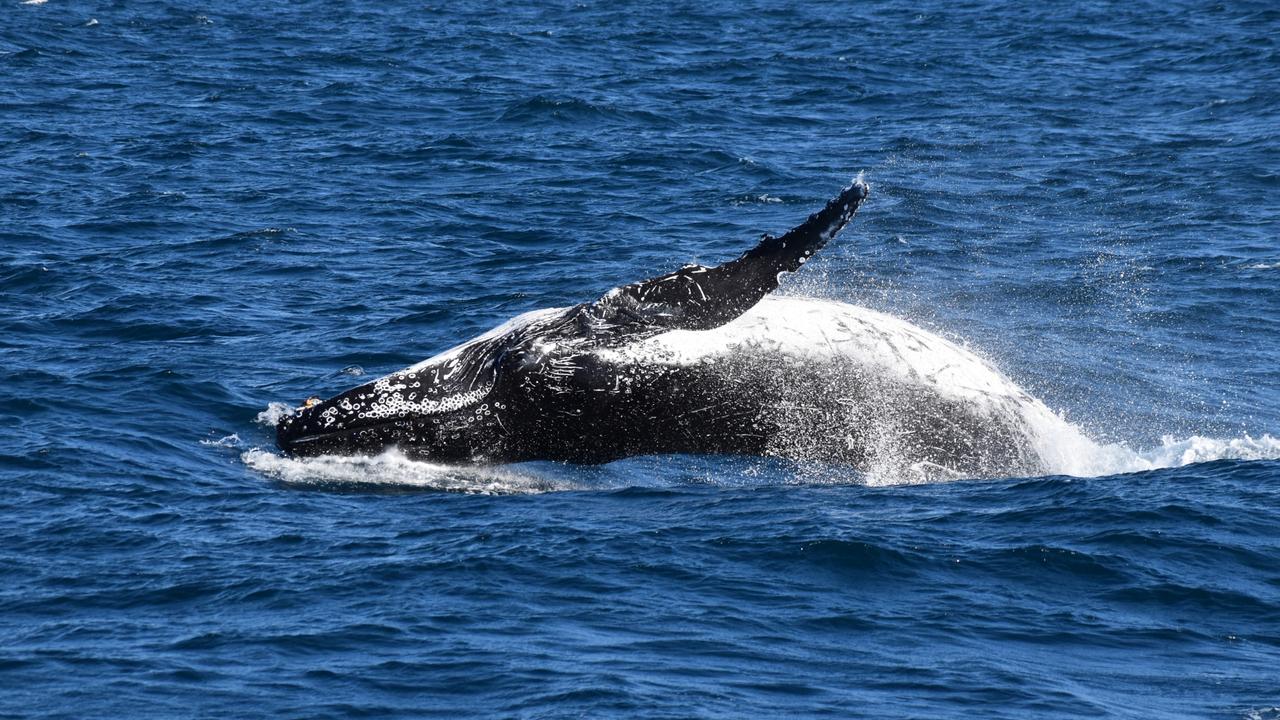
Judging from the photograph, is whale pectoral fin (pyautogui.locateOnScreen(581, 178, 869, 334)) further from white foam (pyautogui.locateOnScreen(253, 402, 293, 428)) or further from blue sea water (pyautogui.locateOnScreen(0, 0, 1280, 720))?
white foam (pyautogui.locateOnScreen(253, 402, 293, 428))

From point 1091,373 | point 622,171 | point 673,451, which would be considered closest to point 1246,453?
point 1091,373

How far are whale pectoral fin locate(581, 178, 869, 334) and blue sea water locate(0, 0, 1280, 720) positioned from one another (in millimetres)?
1751

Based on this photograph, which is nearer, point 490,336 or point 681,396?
point 681,396

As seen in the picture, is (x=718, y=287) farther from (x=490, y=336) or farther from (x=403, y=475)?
(x=403, y=475)

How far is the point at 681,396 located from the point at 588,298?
823 centimetres

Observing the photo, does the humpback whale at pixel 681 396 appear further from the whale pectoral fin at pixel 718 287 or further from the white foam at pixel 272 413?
the white foam at pixel 272 413

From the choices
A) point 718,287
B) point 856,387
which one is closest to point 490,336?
point 718,287

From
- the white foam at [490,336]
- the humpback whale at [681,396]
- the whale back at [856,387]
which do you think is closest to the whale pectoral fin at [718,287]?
the humpback whale at [681,396]

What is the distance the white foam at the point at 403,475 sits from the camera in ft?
54.3

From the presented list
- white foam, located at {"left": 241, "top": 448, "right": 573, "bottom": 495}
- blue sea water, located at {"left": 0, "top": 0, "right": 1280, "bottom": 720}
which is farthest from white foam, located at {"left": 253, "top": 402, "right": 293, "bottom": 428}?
white foam, located at {"left": 241, "top": 448, "right": 573, "bottom": 495}

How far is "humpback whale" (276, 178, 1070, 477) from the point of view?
1639cm

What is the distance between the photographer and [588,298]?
80.4ft

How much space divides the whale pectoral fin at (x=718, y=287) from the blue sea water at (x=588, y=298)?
1751 millimetres

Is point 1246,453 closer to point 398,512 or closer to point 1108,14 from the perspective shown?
point 398,512
